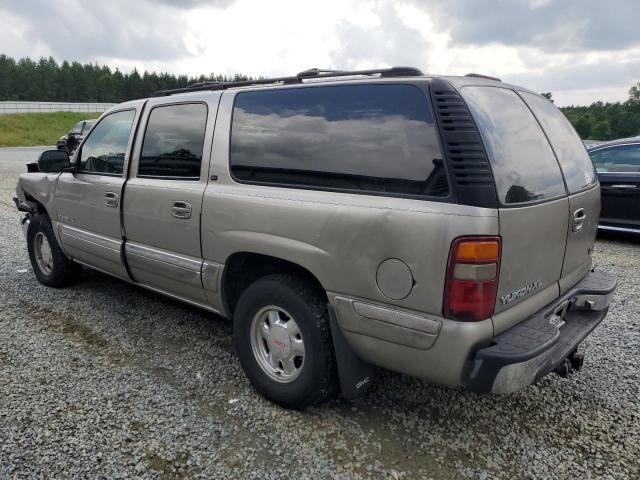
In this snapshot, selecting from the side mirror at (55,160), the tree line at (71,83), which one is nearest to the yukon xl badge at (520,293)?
the side mirror at (55,160)

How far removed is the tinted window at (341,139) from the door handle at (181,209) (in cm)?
45

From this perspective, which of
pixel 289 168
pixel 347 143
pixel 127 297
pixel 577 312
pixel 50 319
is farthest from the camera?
pixel 127 297

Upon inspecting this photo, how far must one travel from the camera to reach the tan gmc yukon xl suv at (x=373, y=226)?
2.15 meters

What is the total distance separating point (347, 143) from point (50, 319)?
128 inches

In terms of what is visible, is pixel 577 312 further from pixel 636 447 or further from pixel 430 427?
pixel 430 427

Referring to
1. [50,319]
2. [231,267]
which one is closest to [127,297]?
[50,319]

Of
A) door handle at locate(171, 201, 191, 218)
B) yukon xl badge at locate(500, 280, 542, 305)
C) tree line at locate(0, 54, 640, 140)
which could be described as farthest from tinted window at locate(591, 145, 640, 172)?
tree line at locate(0, 54, 640, 140)

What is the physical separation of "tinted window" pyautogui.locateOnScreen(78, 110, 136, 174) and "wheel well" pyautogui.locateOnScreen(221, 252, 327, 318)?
148 centimetres

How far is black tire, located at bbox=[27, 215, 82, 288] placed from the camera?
4825mm


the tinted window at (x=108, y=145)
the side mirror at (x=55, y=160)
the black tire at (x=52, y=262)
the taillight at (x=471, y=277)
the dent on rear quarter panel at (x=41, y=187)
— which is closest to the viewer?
the taillight at (x=471, y=277)

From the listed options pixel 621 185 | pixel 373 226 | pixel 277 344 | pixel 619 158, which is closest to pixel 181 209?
pixel 277 344

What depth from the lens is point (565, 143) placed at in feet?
9.72

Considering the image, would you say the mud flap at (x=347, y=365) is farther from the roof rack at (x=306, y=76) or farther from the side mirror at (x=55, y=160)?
the side mirror at (x=55, y=160)

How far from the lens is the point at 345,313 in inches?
96.8
